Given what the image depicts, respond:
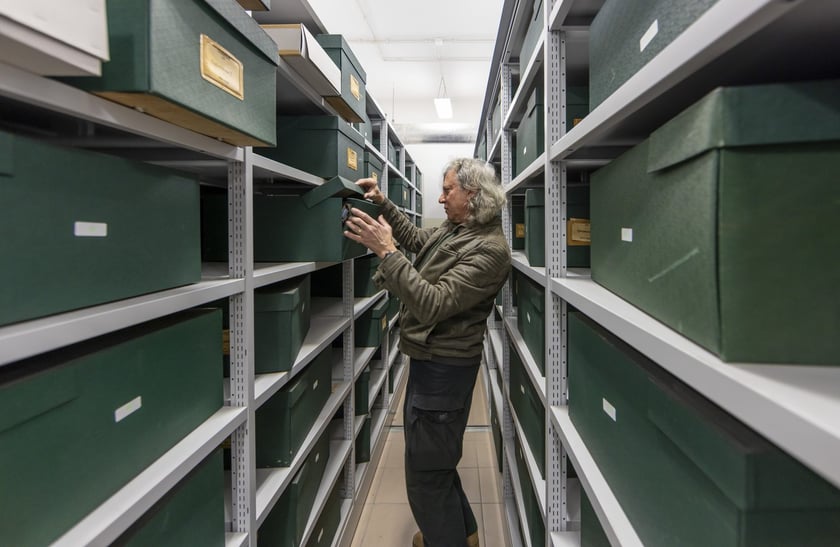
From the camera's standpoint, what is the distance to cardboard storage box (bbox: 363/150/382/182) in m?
2.49

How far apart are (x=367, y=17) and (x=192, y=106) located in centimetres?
403

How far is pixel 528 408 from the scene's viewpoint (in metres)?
1.68

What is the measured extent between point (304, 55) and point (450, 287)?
2.74 ft

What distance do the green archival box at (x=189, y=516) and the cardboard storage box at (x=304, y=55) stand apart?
978 mm

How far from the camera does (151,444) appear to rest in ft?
2.66

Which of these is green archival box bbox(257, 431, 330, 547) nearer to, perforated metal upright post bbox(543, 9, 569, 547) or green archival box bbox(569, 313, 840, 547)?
perforated metal upright post bbox(543, 9, 569, 547)

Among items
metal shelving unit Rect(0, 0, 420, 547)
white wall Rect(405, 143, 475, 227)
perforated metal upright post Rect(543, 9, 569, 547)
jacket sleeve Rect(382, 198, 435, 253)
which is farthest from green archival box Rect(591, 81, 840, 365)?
white wall Rect(405, 143, 475, 227)

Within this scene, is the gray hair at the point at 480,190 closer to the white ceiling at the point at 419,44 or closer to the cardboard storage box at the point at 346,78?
the cardboard storage box at the point at 346,78

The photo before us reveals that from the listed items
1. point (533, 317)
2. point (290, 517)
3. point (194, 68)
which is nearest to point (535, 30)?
point (533, 317)

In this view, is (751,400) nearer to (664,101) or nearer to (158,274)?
(664,101)

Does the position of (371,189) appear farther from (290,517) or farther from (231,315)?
(290,517)

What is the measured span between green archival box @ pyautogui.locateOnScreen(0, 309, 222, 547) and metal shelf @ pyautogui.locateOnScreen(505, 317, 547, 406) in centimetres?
94

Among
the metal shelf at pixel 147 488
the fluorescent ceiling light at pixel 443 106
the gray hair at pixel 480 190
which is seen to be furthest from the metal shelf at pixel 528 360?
the fluorescent ceiling light at pixel 443 106

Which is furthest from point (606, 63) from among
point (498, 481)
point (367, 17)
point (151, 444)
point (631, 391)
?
point (367, 17)
